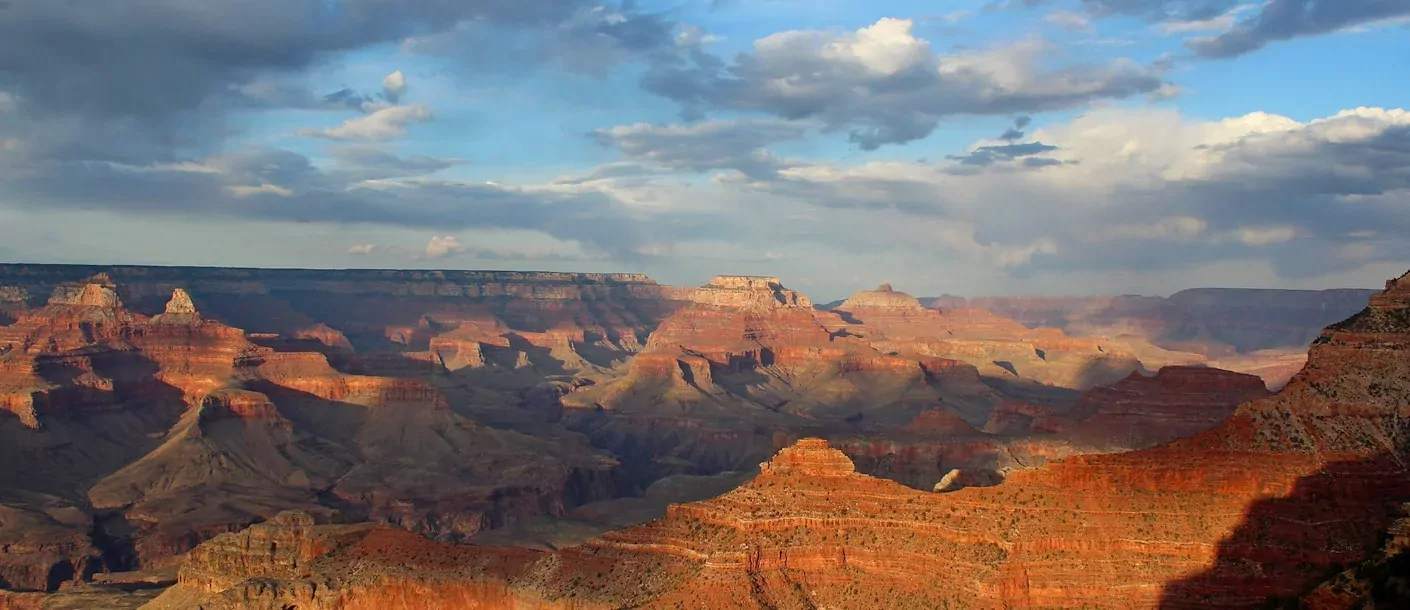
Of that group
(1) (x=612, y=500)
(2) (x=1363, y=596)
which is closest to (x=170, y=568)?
(1) (x=612, y=500)

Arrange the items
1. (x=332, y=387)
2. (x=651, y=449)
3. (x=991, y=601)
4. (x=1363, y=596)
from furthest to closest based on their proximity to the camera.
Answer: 1. (x=651, y=449)
2. (x=332, y=387)
3. (x=991, y=601)
4. (x=1363, y=596)

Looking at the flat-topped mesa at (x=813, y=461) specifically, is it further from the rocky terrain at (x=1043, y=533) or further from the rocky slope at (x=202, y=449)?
the rocky slope at (x=202, y=449)

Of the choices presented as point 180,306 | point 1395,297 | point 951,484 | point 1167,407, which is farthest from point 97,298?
point 1395,297

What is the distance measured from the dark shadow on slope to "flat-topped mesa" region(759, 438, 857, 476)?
15.3 meters

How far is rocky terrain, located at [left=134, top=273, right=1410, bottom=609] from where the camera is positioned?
55.2 meters

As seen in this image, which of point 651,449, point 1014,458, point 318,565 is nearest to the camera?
point 318,565

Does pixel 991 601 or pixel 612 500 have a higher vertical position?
pixel 991 601

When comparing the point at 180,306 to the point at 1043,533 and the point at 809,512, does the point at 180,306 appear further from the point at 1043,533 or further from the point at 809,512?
the point at 1043,533

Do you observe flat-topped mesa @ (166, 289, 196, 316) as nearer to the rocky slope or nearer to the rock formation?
the rocky slope

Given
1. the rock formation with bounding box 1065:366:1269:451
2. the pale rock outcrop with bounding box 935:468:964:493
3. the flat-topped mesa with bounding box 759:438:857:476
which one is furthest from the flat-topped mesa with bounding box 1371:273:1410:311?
the rock formation with bounding box 1065:366:1269:451

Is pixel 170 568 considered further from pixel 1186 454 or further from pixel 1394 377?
pixel 1394 377

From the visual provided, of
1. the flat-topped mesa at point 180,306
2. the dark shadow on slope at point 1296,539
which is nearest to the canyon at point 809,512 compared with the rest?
the dark shadow on slope at point 1296,539

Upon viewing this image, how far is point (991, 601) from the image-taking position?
179ft

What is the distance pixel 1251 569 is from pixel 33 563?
333ft
